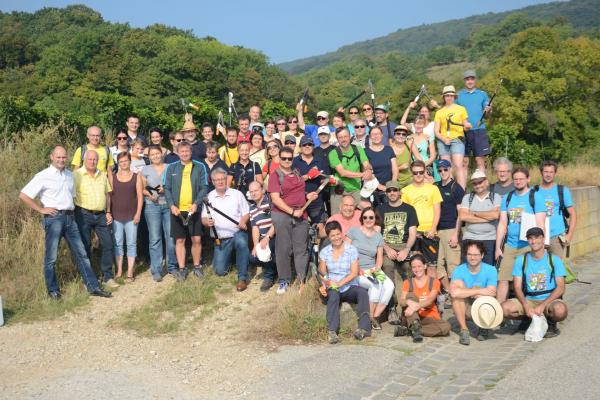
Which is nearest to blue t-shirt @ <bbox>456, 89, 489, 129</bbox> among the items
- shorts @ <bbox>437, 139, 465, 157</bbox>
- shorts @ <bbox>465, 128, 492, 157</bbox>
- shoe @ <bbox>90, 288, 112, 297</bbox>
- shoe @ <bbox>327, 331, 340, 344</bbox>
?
shorts @ <bbox>465, 128, 492, 157</bbox>

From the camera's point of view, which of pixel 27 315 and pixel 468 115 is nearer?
pixel 27 315

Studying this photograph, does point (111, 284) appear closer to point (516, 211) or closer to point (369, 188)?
point (369, 188)

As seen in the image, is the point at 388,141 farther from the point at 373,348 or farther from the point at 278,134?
the point at 373,348

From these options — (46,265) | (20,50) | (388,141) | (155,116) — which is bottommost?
(46,265)

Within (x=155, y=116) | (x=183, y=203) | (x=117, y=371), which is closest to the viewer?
(x=117, y=371)

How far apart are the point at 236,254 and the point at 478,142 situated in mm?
4519

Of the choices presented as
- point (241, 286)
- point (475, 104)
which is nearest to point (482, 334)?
point (241, 286)

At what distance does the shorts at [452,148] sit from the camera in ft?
35.4

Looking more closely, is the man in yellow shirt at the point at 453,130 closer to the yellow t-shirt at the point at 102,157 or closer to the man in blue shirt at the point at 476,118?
the man in blue shirt at the point at 476,118

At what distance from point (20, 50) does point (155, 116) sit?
164ft

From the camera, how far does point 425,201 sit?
8680 mm

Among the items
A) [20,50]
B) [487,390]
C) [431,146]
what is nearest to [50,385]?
[487,390]

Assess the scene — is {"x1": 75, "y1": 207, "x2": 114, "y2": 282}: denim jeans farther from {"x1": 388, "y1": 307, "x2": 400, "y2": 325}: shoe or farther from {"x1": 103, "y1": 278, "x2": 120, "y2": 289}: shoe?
{"x1": 388, "y1": 307, "x2": 400, "y2": 325}: shoe

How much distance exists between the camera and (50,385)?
21.0ft
